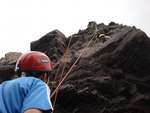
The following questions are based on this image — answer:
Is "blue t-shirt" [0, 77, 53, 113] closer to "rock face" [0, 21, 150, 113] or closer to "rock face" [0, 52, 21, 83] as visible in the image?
"rock face" [0, 21, 150, 113]

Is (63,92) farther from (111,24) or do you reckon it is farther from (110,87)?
(111,24)

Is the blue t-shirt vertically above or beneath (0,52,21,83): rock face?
above

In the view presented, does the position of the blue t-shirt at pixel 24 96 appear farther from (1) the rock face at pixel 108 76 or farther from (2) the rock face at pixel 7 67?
(2) the rock face at pixel 7 67

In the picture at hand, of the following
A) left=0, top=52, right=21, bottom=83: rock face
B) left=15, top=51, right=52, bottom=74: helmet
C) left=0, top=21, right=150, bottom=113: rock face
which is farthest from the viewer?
left=0, top=52, right=21, bottom=83: rock face

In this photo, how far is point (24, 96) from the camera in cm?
479

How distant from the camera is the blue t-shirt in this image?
4.68 metres

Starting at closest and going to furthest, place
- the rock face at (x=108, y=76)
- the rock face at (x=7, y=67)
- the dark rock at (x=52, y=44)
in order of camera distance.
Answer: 1. the rock face at (x=108, y=76)
2. the dark rock at (x=52, y=44)
3. the rock face at (x=7, y=67)

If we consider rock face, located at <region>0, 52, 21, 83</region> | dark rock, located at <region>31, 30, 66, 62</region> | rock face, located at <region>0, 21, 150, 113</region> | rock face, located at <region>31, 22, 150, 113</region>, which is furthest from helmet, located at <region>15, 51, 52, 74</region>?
rock face, located at <region>0, 52, 21, 83</region>

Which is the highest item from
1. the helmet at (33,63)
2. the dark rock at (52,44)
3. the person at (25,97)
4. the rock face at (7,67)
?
the helmet at (33,63)

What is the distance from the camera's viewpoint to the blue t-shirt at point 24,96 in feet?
15.4

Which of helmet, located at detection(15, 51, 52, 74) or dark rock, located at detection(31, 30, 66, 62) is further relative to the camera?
dark rock, located at detection(31, 30, 66, 62)

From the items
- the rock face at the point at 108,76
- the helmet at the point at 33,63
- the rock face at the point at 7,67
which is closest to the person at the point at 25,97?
the helmet at the point at 33,63

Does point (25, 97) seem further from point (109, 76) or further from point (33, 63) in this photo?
point (109, 76)

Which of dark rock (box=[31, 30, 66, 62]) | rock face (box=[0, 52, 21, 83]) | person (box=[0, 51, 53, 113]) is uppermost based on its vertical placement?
person (box=[0, 51, 53, 113])
